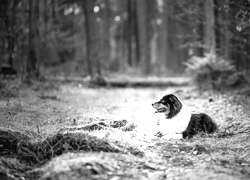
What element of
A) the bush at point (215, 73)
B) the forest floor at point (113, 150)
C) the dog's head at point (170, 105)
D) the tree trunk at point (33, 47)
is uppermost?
the tree trunk at point (33, 47)

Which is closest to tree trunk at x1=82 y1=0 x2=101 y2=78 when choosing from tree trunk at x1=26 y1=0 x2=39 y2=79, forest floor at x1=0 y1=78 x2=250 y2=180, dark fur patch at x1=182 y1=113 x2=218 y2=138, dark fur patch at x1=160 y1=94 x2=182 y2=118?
tree trunk at x1=26 y1=0 x2=39 y2=79

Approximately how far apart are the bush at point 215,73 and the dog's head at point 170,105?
220 inches

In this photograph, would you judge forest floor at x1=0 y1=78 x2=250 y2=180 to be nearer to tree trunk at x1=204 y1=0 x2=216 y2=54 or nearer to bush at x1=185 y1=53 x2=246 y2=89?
bush at x1=185 y1=53 x2=246 y2=89

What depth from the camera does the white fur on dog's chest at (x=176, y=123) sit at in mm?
5867

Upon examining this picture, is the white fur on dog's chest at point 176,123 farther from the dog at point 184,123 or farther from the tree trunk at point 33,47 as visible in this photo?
the tree trunk at point 33,47

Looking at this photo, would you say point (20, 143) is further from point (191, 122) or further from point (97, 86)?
point (97, 86)

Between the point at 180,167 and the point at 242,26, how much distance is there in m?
6.30

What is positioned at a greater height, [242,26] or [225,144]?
[242,26]

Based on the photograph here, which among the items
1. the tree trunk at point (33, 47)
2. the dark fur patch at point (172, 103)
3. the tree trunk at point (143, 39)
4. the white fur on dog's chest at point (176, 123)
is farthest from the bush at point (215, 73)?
the tree trunk at point (143, 39)

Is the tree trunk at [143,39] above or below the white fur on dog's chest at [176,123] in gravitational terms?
above

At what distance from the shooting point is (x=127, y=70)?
2556 cm

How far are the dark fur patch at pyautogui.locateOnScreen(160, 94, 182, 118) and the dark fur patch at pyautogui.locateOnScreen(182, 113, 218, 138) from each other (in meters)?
0.56

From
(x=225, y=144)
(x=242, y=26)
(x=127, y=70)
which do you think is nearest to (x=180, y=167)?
(x=225, y=144)

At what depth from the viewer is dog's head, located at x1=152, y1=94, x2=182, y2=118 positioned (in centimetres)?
653
